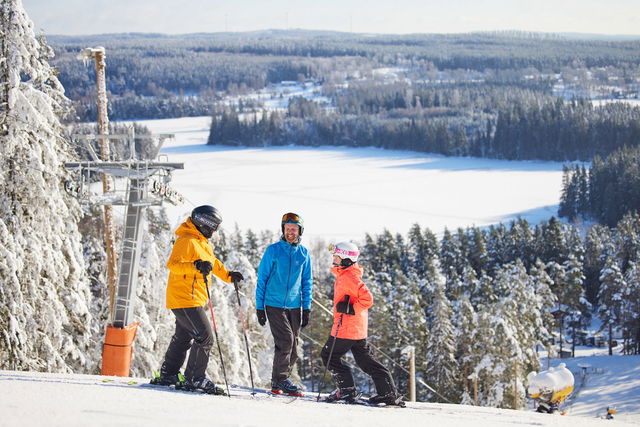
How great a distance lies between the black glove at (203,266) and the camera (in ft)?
21.0

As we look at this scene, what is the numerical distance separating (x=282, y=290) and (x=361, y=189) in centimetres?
8488

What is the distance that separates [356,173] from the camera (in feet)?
355

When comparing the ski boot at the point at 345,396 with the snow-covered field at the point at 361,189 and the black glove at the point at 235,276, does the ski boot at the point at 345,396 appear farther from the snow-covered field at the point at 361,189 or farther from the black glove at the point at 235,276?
the snow-covered field at the point at 361,189

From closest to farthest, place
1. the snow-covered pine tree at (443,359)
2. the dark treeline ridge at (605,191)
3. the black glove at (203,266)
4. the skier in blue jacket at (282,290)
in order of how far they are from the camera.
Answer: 1. the black glove at (203,266)
2. the skier in blue jacket at (282,290)
3. the snow-covered pine tree at (443,359)
4. the dark treeline ridge at (605,191)

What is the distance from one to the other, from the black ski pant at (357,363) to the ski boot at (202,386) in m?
1.10

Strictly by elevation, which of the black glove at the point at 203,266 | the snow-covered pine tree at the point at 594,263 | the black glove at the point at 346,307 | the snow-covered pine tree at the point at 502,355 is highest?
the black glove at the point at 203,266

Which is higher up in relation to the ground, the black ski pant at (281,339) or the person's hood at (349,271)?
the person's hood at (349,271)

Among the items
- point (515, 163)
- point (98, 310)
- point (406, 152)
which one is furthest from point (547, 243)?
point (406, 152)

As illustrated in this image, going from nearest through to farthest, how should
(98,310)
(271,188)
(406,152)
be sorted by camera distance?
(98,310) → (271,188) → (406,152)

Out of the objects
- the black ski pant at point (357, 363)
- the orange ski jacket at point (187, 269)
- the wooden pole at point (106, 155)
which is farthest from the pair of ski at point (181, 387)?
the wooden pole at point (106, 155)

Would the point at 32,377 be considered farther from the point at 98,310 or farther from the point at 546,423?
the point at 98,310

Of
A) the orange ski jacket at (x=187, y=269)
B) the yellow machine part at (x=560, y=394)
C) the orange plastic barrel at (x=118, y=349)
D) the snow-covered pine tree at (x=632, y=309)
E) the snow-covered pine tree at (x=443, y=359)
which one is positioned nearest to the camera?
the orange ski jacket at (x=187, y=269)

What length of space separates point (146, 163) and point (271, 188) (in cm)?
8192

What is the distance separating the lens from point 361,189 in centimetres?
9150
